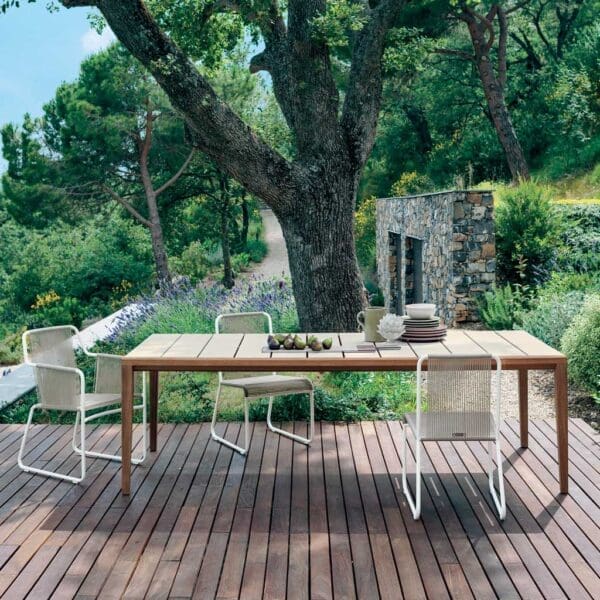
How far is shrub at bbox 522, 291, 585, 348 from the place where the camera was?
7.27 m

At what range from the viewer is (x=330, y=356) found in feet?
14.0

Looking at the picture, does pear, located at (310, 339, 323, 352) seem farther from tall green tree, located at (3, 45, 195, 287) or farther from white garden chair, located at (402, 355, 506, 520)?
tall green tree, located at (3, 45, 195, 287)

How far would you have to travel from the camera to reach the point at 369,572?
3.41m

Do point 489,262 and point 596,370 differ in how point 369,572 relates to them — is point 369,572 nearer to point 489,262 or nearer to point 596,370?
point 596,370

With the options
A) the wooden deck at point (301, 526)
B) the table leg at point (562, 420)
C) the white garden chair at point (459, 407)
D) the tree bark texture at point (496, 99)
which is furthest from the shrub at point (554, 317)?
the tree bark texture at point (496, 99)

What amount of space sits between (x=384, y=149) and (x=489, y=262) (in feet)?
42.1

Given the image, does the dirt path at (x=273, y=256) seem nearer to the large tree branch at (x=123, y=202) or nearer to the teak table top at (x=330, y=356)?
the large tree branch at (x=123, y=202)

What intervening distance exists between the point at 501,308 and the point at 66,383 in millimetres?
5118

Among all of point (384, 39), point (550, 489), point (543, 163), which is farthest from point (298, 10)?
point (543, 163)

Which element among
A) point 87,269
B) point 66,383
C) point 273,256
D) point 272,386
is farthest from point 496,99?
point 66,383

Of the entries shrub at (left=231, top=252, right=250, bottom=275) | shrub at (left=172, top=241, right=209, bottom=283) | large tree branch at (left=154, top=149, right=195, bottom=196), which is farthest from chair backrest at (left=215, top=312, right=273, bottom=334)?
shrub at (left=231, top=252, right=250, bottom=275)

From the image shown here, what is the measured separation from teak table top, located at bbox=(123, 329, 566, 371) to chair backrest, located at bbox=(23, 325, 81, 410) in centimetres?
46

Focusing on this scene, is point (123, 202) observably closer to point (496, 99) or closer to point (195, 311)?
point (496, 99)

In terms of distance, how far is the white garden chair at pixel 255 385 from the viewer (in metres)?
4.95
